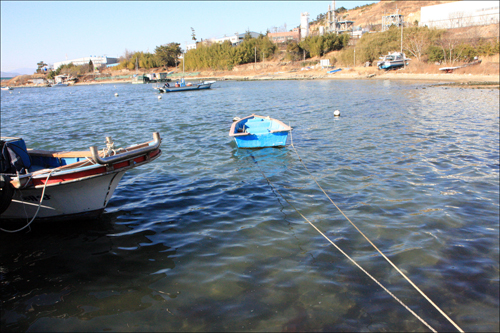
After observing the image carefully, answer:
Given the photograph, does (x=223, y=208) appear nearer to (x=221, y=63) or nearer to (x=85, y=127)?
(x=85, y=127)

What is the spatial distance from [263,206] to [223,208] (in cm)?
90

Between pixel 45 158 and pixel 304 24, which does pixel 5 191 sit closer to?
pixel 45 158

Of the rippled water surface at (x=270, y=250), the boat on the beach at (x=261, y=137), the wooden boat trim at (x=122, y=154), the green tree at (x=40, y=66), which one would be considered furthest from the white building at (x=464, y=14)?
the green tree at (x=40, y=66)

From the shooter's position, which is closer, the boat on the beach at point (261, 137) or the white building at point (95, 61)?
the boat on the beach at point (261, 137)

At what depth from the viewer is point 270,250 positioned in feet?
19.1

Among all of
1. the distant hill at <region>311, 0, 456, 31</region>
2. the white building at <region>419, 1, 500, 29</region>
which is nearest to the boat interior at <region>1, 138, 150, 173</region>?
the white building at <region>419, 1, 500, 29</region>

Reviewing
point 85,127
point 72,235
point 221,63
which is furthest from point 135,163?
point 221,63

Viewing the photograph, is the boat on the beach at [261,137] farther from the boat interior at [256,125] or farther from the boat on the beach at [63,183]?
the boat on the beach at [63,183]

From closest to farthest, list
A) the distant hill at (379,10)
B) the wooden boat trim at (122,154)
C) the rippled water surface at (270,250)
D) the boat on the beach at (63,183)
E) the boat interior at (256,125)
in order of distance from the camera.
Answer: the rippled water surface at (270,250)
the wooden boat trim at (122,154)
the boat on the beach at (63,183)
the boat interior at (256,125)
the distant hill at (379,10)

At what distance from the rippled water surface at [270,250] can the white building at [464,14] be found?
75.7 m

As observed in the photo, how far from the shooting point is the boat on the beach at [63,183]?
585cm

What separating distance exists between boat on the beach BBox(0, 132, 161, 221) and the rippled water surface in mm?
437

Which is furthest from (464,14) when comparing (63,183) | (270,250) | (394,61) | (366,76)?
(63,183)

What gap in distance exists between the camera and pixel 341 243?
599cm
